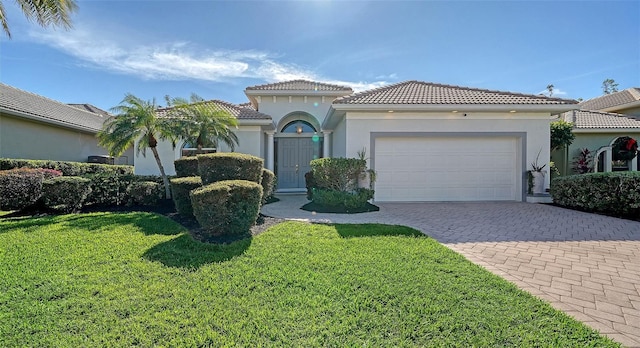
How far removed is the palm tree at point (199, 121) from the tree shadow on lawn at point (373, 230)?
7.24m

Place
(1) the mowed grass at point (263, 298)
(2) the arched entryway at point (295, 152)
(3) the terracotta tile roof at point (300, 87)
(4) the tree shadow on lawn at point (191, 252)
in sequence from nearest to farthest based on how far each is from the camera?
(1) the mowed grass at point (263, 298) < (4) the tree shadow on lawn at point (191, 252) < (3) the terracotta tile roof at point (300, 87) < (2) the arched entryway at point (295, 152)

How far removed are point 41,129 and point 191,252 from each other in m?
16.3

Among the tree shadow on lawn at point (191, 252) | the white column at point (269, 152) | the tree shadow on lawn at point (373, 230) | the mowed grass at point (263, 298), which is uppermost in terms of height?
the white column at point (269, 152)

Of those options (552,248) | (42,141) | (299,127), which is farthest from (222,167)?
(42,141)

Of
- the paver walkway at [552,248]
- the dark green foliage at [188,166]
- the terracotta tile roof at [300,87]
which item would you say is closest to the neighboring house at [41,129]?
the dark green foliage at [188,166]

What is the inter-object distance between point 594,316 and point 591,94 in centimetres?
3456

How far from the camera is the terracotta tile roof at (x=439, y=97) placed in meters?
A: 10.6

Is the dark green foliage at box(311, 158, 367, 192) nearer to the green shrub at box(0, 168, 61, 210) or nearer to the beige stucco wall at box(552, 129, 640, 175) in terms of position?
the green shrub at box(0, 168, 61, 210)

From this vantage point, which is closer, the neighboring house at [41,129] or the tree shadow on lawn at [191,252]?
the tree shadow on lawn at [191,252]

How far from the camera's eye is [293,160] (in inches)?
624

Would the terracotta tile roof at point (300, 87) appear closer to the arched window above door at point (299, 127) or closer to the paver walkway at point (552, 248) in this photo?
the arched window above door at point (299, 127)

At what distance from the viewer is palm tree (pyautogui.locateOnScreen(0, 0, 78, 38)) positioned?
8.95m

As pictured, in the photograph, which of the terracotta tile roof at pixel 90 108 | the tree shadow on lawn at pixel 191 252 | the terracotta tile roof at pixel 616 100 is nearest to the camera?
the tree shadow on lawn at pixel 191 252

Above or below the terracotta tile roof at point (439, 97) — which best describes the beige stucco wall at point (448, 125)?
below
